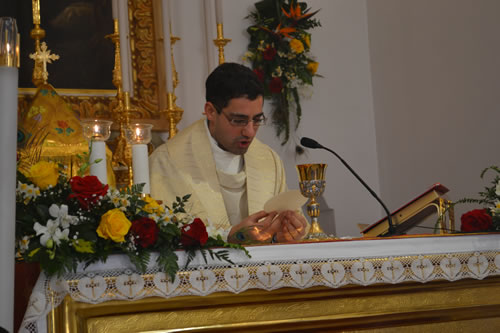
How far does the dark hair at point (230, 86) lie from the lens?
3801 mm

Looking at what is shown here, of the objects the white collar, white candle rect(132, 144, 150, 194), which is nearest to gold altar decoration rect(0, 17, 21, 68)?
white candle rect(132, 144, 150, 194)

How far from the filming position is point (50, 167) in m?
2.19

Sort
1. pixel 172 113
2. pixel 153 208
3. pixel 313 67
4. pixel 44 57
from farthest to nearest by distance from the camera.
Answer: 1. pixel 313 67
2. pixel 172 113
3. pixel 44 57
4. pixel 153 208

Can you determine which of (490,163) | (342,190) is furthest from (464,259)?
(342,190)

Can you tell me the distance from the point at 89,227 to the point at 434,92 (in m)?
3.84

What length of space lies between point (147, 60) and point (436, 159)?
2.16 metres

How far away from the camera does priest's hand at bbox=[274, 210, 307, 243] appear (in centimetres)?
284

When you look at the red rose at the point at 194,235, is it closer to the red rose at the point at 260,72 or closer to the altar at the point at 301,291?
the altar at the point at 301,291

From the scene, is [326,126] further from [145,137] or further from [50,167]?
[50,167]

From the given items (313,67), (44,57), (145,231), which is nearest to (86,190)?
(145,231)

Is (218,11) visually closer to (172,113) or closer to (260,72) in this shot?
(260,72)

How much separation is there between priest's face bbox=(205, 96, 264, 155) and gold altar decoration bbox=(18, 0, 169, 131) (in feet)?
3.64

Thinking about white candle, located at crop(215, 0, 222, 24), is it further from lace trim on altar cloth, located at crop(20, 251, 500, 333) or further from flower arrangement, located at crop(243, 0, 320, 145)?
lace trim on altar cloth, located at crop(20, 251, 500, 333)

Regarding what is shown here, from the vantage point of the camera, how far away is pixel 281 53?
17.8ft
